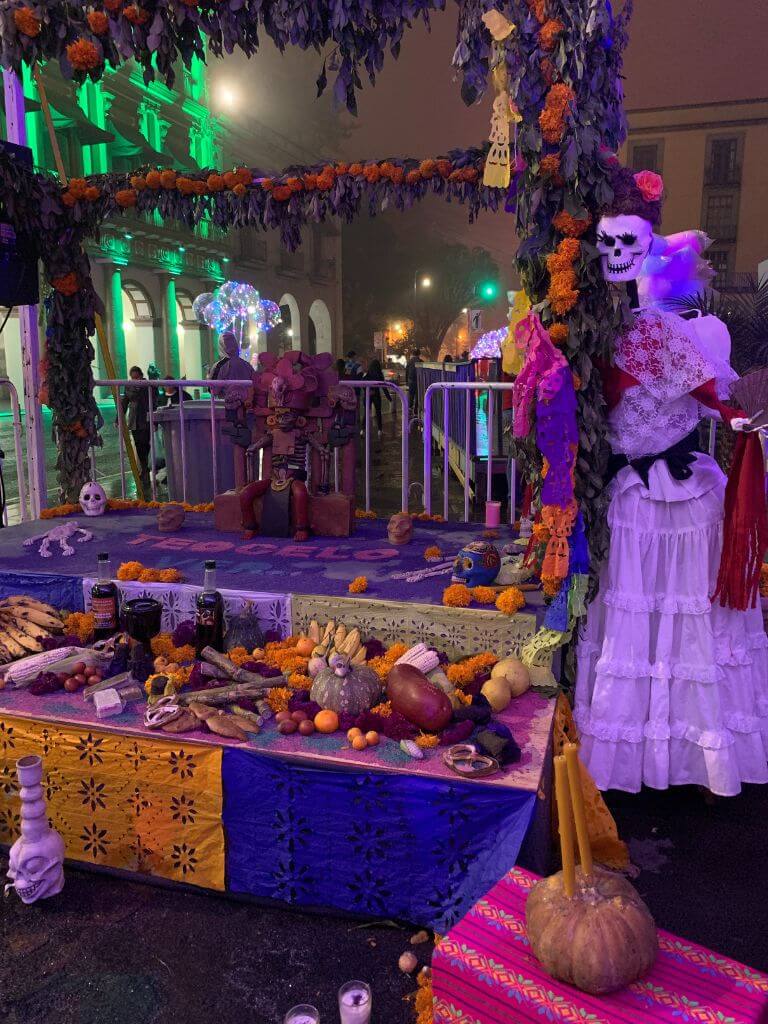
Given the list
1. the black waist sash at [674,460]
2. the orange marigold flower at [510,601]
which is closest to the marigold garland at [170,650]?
the orange marigold flower at [510,601]

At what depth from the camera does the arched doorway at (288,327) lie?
38.5 m

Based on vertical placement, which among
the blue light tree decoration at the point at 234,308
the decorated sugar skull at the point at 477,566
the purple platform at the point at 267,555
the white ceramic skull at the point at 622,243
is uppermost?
the blue light tree decoration at the point at 234,308

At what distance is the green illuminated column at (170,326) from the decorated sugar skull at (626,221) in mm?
24188

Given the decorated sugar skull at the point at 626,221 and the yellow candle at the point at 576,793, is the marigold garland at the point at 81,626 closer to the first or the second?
the yellow candle at the point at 576,793

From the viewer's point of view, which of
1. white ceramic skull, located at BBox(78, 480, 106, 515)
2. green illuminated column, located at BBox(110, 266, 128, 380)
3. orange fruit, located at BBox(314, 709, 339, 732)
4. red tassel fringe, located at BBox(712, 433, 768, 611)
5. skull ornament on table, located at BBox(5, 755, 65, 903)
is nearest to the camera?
skull ornament on table, located at BBox(5, 755, 65, 903)

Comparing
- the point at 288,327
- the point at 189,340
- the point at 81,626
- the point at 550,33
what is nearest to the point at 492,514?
the point at 81,626

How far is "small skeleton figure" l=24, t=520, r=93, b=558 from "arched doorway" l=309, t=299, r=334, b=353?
1449 inches

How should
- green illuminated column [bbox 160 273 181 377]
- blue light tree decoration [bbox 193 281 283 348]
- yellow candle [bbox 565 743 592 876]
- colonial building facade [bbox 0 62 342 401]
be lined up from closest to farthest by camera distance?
yellow candle [bbox 565 743 592 876] < blue light tree decoration [bbox 193 281 283 348] < colonial building facade [bbox 0 62 342 401] < green illuminated column [bbox 160 273 181 377]

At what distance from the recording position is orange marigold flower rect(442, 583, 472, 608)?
12.3 feet

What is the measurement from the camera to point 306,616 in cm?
398

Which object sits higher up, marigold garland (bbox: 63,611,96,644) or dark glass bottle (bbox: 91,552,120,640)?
dark glass bottle (bbox: 91,552,120,640)

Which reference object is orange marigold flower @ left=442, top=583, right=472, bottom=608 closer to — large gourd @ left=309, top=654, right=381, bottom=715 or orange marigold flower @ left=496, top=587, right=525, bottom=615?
orange marigold flower @ left=496, top=587, right=525, bottom=615

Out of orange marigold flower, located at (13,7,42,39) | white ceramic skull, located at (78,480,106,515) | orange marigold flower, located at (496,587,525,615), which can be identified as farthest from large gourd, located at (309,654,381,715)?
orange marigold flower, located at (13,7,42,39)

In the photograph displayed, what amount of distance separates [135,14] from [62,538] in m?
3.00
